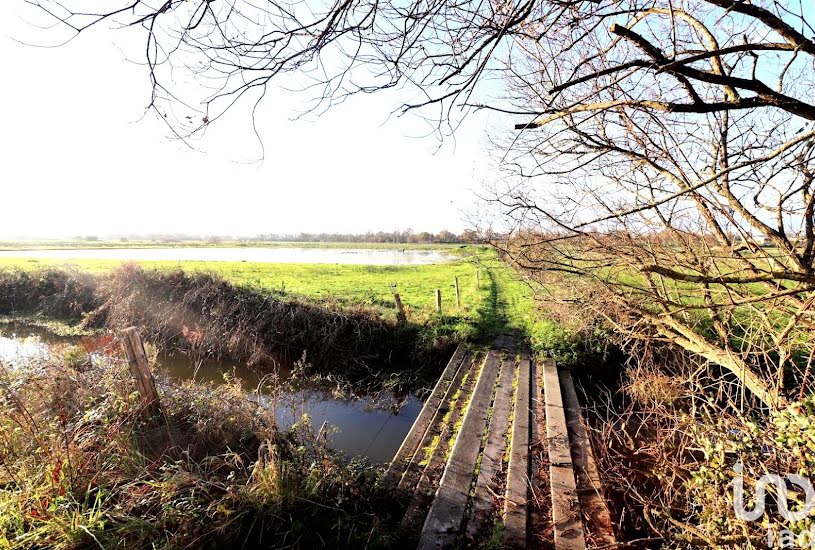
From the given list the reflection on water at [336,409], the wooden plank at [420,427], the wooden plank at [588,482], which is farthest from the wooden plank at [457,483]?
the reflection on water at [336,409]

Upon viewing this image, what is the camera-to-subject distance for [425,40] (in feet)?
6.67

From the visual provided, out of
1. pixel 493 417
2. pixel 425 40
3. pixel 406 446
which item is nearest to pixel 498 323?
pixel 493 417

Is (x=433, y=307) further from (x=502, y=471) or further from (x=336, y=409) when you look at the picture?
(x=502, y=471)

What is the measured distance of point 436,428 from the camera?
571 cm

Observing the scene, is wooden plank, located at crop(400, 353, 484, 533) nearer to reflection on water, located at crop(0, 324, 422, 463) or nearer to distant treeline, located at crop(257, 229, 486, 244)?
reflection on water, located at crop(0, 324, 422, 463)

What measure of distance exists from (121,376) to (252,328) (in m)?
6.35

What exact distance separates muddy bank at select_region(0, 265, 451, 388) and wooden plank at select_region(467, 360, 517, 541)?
2.97 metres

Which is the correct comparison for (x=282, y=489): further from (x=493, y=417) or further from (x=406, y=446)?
(x=493, y=417)

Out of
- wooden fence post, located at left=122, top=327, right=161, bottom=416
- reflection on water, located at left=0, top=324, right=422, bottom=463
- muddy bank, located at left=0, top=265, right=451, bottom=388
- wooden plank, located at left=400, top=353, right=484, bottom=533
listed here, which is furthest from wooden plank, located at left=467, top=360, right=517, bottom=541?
wooden fence post, located at left=122, top=327, right=161, bottom=416

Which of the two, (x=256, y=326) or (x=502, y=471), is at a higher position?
(x=256, y=326)

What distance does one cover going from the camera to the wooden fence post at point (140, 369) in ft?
14.9

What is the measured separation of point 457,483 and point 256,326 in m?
8.82

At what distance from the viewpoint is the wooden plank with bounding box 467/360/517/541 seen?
12.5 feet

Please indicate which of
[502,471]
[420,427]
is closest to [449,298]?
[420,427]
